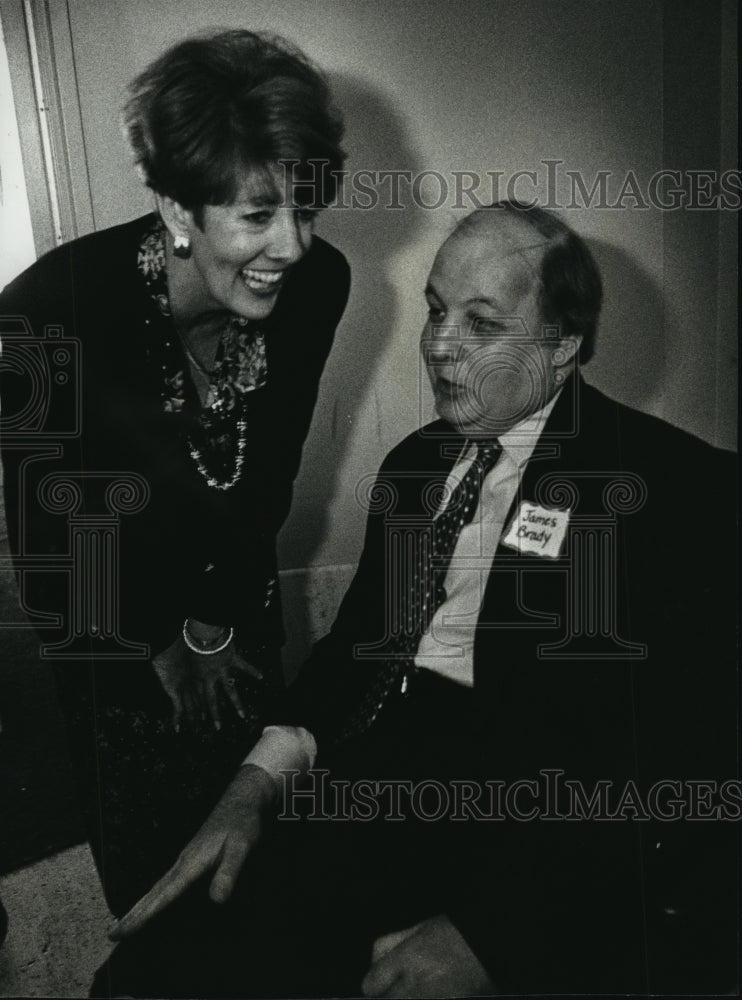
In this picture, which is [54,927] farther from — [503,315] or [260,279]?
[503,315]

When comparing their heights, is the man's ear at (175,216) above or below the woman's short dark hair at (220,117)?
below

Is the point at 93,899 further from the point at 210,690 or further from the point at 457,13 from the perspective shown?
the point at 457,13

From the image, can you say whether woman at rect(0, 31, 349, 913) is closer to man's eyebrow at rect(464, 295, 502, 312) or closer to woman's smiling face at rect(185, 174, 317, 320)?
woman's smiling face at rect(185, 174, 317, 320)

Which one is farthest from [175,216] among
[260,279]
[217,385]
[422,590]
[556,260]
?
[422,590]

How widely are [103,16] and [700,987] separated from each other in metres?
1.85

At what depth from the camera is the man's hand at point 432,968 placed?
1.25 m

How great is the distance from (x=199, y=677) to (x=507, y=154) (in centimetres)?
103

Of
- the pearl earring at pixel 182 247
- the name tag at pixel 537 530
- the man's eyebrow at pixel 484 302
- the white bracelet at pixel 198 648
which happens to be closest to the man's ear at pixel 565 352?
the man's eyebrow at pixel 484 302

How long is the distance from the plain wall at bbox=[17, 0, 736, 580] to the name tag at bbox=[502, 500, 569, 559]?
237mm

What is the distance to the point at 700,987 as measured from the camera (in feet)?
4.72

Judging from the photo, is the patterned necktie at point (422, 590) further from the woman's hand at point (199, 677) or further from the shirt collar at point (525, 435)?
the woman's hand at point (199, 677)

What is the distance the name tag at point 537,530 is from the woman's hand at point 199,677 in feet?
1.67

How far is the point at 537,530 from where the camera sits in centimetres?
136

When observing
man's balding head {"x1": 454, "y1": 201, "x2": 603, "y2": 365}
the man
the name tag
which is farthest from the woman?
the name tag
